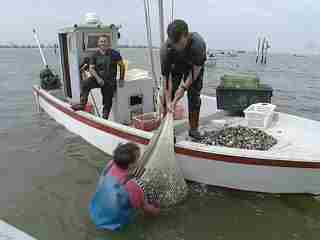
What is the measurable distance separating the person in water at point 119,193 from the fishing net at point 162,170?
27cm

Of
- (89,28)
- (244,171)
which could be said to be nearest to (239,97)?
(244,171)

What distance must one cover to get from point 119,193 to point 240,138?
2506 mm

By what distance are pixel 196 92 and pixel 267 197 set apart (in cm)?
203

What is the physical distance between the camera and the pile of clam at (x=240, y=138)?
515 centimetres

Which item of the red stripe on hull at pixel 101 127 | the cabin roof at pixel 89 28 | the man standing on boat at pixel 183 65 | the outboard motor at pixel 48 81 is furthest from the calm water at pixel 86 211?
the outboard motor at pixel 48 81

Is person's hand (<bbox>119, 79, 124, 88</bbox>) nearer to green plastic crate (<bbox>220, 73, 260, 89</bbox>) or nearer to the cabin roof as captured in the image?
the cabin roof

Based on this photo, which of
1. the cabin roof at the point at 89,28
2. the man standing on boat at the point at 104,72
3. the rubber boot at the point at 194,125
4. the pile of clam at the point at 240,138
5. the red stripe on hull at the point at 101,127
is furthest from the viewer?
the cabin roof at the point at 89,28

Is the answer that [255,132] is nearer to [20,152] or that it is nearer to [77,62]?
[77,62]

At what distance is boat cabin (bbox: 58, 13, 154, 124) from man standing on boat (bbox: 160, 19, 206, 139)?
191 cm

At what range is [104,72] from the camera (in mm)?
6445

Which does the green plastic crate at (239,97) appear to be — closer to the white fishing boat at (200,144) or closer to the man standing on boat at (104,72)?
the white fishing boat at (200,144)

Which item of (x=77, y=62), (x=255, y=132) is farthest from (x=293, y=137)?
(x=77, y=62)

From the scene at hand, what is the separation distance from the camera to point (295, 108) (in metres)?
14.1

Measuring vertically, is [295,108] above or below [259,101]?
below
